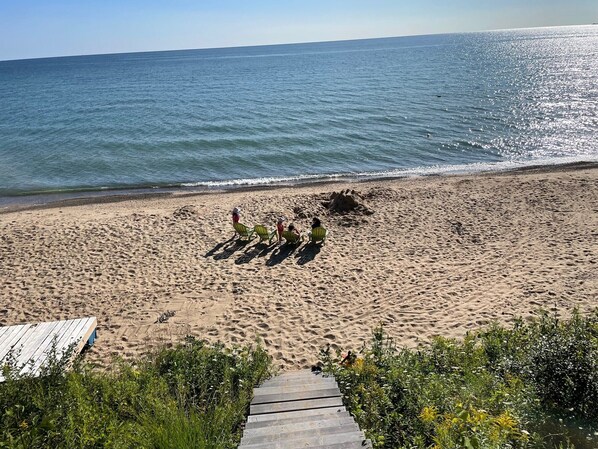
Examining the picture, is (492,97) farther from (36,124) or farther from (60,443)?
(60,443)

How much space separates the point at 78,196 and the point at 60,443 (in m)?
19.7

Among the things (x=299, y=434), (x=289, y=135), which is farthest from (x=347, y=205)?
(x=289, y=135)

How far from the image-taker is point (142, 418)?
4863 mm

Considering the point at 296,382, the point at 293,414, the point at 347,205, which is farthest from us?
the point at 347,205

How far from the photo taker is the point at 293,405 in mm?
5605

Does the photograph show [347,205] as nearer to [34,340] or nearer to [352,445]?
[34,340]

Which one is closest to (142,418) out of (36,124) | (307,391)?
(307,391)

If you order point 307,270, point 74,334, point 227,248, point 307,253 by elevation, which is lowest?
point 307,270

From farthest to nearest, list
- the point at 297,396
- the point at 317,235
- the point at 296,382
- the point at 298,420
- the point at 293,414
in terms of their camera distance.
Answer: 1. the point at 317,235
2. the point at 296,382
3. the point at 297,396
4. the point at 293,414
5. the point at 298,420

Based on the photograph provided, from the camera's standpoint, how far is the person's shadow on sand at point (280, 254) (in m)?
12.6

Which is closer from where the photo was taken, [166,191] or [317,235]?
[317,235]

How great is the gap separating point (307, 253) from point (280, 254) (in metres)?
0.81

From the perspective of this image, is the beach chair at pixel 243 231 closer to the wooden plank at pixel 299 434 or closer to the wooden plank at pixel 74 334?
the wooden plank at pixel 74 334

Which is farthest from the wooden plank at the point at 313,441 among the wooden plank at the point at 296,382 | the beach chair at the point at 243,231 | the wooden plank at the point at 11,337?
the beach chair at the point at 243,231
